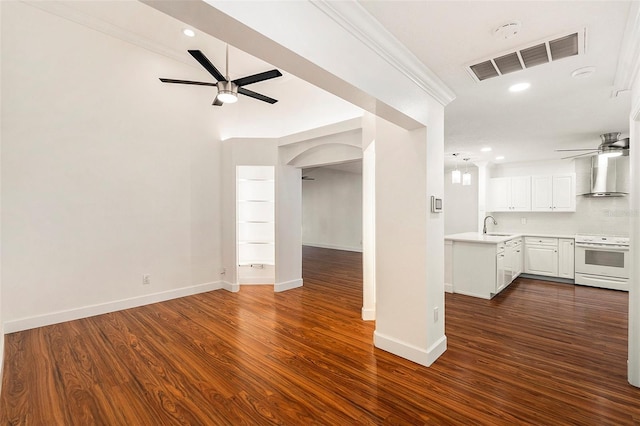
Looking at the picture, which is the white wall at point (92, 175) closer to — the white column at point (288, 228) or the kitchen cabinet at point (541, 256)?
the white column at point (288, 228)

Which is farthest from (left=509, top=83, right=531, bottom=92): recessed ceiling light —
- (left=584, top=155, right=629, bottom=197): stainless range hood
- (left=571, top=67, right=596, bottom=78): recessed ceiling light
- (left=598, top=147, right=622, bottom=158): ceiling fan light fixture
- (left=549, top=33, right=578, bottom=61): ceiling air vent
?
(left=584, top=155, right=629, bottom=197): stainless range hood

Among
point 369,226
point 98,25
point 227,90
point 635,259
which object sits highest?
point 98,25

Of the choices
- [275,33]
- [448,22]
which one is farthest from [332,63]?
[448,22]

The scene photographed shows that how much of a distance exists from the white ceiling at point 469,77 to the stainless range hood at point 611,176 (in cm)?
74

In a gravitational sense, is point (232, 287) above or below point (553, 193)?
below

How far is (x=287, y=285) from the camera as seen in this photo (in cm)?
519

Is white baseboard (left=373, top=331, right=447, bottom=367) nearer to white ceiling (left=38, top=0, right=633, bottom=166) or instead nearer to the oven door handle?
white ceiling (left=38, top=0, right=633, bottom=166)

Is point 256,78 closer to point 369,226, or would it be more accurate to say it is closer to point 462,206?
point 369,226

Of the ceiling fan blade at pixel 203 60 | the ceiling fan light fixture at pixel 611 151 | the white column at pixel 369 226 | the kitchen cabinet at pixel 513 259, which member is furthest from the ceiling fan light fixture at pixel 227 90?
the ceiling fan light fixture at pixel 611 151

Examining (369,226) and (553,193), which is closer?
(369,226)

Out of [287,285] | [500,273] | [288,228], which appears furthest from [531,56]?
[287,285]

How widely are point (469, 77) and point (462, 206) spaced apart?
6.30 m

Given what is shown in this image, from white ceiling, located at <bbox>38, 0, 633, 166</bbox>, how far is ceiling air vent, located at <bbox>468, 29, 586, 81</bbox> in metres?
0.08

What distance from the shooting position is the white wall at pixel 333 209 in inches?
401
